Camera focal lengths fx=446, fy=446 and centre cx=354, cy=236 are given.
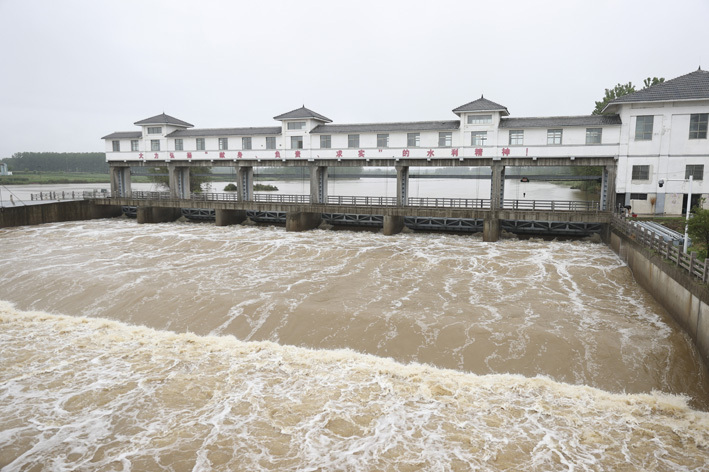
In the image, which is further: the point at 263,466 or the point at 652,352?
the point at 652,352

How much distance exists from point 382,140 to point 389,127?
96 cm

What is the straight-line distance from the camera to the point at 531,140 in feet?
85.3

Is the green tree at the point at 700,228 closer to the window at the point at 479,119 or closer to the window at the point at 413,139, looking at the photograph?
the window at the point at 479,119

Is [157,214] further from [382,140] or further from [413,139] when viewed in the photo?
[413,139]

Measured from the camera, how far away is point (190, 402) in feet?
28.1

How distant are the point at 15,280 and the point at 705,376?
71.9 ft

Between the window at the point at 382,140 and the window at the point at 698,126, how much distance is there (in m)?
16.3

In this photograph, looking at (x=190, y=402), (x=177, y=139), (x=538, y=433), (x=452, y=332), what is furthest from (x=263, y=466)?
(x=177, y=139)

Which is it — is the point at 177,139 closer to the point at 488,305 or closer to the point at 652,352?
the point at 488,305

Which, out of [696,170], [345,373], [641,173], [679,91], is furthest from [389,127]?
[345,373]

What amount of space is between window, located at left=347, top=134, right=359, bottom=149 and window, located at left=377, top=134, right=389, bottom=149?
1508 mm

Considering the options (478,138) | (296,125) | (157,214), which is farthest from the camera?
(157,214)

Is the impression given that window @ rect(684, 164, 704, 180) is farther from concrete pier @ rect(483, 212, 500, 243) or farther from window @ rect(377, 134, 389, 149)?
window @ rect(377, 134, 389, 149)

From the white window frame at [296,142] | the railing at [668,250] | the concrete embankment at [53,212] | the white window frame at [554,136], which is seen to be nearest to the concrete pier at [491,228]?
the white window frame at [554,136]
